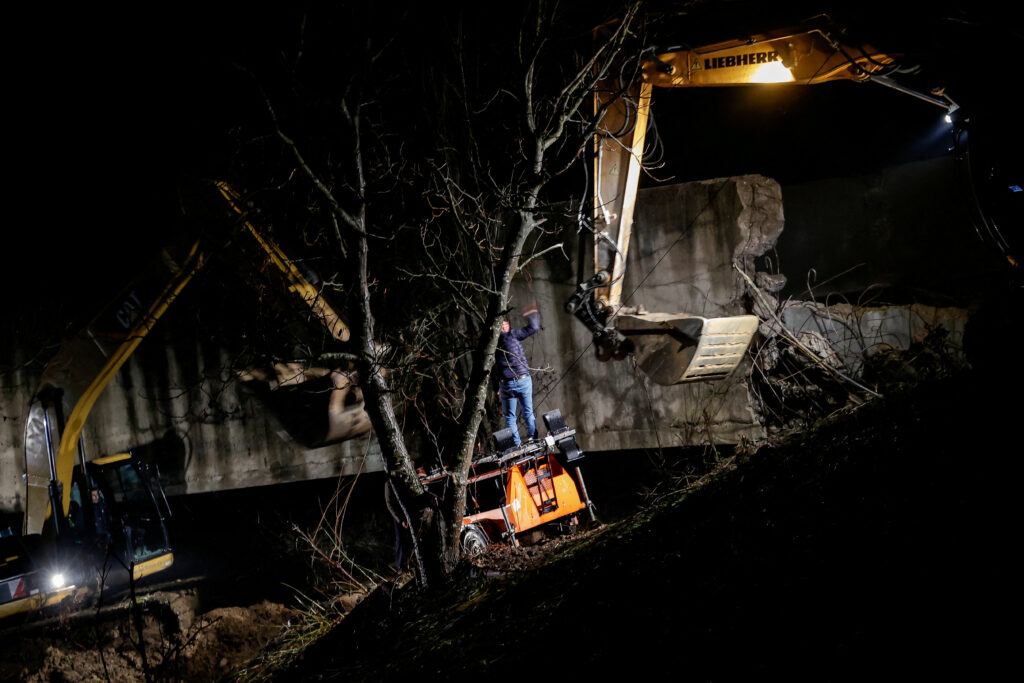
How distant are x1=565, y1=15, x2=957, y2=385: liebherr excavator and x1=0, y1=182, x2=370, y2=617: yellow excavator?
4.26 metres

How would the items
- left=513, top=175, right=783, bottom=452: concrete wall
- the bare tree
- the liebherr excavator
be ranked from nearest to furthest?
the bare tree
the liebherr excavator
left=513, top=175, right=783, bottom=452: concrete wall

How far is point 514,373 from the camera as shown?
28.4ft

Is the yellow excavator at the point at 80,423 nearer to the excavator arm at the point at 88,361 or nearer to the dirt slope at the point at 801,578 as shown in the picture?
the excavator arm at the point at 88,361

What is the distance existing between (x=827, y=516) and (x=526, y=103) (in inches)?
174

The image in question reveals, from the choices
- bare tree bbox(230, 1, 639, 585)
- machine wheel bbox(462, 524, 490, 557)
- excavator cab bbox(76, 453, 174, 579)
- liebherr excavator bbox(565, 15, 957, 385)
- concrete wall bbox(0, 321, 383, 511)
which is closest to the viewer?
bare tree bbox(230, 1, 639, 585)

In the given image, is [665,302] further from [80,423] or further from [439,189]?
[80,423]

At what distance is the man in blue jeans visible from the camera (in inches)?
342

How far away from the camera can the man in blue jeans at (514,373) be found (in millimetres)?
8688

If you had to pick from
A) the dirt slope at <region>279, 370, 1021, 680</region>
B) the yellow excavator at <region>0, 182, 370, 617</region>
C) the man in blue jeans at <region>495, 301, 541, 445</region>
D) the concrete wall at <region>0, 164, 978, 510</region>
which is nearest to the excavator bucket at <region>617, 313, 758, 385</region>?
the concrete wall at <region>0, 164, 978, 510</region>

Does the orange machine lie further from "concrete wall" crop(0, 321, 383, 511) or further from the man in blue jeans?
"concrete wall" crop(0, 321, 383, 511)

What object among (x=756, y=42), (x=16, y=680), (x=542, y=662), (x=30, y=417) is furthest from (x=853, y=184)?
(x=16, y=680)

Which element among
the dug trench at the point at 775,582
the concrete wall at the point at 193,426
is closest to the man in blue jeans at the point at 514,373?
the dug trench at the point at 775,582

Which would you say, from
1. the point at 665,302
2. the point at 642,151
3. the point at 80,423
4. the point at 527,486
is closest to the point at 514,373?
the point at 527,486

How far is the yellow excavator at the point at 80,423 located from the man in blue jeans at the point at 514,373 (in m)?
2.44
